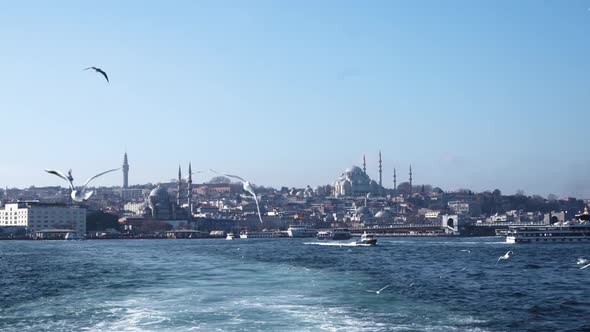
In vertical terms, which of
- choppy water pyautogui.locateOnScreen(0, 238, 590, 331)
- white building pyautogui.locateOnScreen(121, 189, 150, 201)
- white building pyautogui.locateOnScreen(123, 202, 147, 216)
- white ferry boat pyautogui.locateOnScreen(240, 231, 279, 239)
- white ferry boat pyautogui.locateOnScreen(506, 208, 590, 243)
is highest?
white building pyautogui.locateOnScreen(121, 189, 150, 201)

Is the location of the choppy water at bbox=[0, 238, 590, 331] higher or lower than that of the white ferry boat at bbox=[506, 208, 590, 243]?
lower

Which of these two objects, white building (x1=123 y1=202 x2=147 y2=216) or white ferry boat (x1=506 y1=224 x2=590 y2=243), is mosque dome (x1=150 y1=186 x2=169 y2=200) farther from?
white ferry boat (x1=506 y1=224 x2=590 y2=243)

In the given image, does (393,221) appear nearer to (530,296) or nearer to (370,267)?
(370,267)

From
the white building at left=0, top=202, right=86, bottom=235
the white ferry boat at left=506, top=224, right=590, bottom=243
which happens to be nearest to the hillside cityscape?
the white building at left=0, top=202, right=86, bottom=235

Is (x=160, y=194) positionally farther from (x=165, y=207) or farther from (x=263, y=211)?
(x=263, y=211)

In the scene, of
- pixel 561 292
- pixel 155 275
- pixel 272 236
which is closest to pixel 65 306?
pixel 155 275

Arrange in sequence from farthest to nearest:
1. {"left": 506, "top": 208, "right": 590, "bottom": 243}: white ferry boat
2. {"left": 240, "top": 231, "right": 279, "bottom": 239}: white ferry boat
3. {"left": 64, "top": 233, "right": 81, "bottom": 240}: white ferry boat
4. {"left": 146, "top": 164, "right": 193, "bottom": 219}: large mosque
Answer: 1. {"left": 146, "top": 164, "right": 193, "bottom": 219}: large mosque
2. {"left": 240, "top": 231, "right": 279, "bottom": 239}: white ferry boat
3. {"left": 64, "top": 233, "right": 81, "bottom": 240}: white ferry boat
4. {"left": 506, "top": 208, "right": 590, "bottom": 243}: white ferry boat

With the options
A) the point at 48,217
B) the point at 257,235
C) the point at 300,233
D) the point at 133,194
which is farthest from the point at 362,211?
the point at 48,217

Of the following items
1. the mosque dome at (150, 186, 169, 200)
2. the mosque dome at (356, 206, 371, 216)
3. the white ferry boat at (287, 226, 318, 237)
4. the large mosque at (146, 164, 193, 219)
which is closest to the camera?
the white ferry boat at (287, 226, 318, 237)
